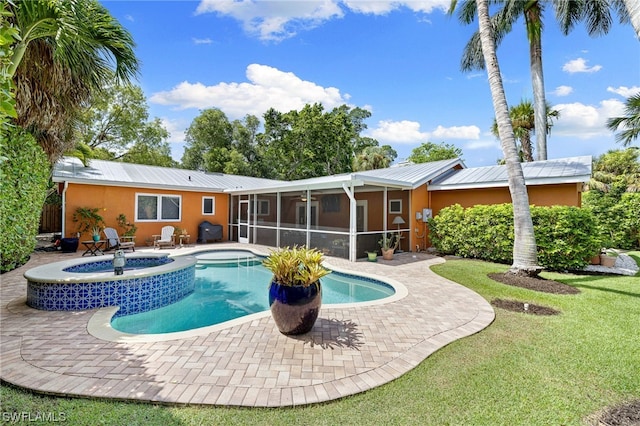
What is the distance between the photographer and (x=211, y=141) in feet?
102

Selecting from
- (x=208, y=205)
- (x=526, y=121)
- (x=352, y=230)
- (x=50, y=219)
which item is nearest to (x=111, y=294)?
(x=352, y=230)

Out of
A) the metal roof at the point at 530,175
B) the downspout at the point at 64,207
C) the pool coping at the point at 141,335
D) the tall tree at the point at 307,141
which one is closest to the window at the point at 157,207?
the downspout at the point at 64,207

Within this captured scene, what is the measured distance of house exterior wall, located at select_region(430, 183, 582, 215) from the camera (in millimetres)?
10469

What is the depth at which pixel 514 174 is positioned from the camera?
8078 mm

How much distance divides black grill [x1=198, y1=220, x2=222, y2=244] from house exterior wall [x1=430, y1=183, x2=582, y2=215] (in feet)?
37.3

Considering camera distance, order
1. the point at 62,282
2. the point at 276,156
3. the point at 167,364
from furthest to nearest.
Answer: the point at 276,156, the point at 62,282, the point at 167,364

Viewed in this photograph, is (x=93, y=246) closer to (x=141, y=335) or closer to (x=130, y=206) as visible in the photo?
(x=130, y=206)

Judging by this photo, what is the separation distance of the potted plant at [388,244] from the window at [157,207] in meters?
10.7

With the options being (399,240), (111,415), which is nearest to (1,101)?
(111,415)

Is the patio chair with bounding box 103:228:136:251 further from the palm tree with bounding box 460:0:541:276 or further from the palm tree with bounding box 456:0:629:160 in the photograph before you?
the palm tree with bounding box 456:0:629:160

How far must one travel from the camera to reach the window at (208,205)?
16.0 m

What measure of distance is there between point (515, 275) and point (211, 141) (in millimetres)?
30444

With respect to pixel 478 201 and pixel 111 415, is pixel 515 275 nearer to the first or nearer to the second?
pixel 478 201

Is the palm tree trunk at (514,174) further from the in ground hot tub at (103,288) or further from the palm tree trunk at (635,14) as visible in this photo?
the in ground hot tub at (103,288)
